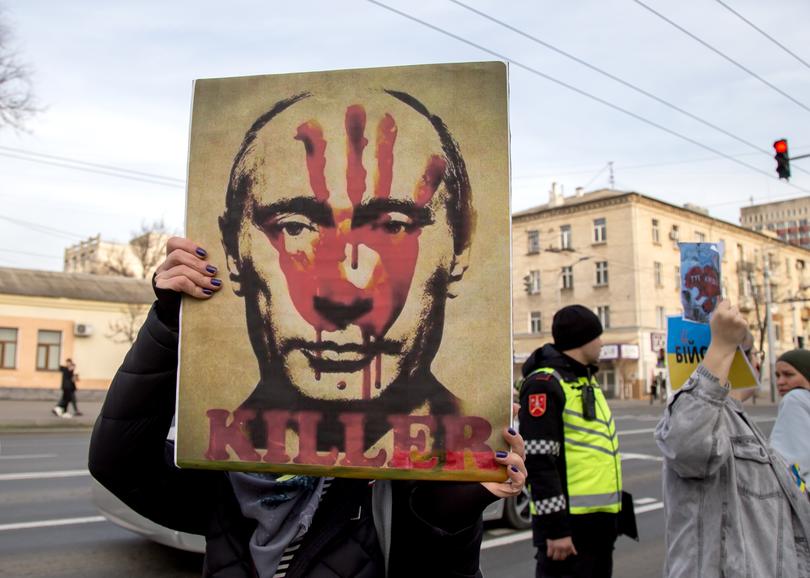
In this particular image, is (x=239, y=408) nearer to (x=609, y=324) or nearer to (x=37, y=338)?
(x=37, y=338)

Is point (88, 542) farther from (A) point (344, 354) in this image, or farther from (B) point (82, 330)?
(B) point (82, 330)

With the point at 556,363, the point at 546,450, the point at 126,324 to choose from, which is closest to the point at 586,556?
the point at 546,450

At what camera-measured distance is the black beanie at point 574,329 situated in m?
4.01

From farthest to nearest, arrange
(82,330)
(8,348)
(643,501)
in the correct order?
(82,330) → (8,348) → (643,501)

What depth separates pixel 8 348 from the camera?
107 feet

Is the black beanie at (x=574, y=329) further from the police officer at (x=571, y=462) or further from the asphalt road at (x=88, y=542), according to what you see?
the asphalt road at (x=88, y=542)

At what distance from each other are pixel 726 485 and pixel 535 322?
48822 millimetres

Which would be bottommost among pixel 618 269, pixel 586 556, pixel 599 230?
pixel 586 556

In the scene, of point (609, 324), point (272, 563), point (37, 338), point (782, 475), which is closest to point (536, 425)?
point (782, 475)

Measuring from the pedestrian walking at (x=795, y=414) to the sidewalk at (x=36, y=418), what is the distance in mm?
20707

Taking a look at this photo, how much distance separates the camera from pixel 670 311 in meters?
47.2

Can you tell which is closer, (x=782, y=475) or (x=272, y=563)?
(x=272, y=563)

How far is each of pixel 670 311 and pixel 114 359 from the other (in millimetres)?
33648

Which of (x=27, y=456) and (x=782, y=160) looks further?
(x=782, y=160)
